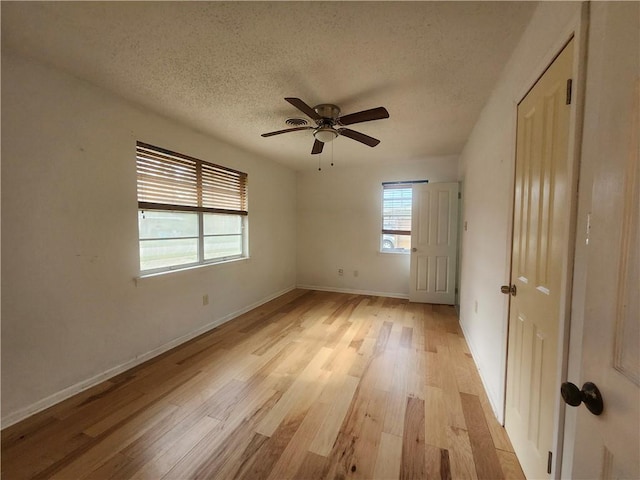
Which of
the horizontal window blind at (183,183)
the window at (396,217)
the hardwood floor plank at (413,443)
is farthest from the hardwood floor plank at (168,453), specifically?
the window at (396,217)

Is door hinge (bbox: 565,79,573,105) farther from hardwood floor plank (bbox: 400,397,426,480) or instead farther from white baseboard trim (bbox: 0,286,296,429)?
white baseboard trim (bbox: 0,286,296,429)

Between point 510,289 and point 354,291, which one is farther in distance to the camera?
point 354,291

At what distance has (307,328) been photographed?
3.21 meters

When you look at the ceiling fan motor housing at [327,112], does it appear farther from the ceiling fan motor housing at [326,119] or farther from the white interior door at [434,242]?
the white interior door at [434,242]

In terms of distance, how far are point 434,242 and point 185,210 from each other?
11.7 ft

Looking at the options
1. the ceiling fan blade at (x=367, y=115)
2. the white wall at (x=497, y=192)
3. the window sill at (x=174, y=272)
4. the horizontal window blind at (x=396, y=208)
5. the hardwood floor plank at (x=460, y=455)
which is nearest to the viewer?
the white wall at (x=497, y=192)

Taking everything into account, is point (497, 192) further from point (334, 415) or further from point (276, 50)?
point (334, 415)

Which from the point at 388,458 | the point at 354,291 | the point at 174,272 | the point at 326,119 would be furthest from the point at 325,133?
the point at 354,291

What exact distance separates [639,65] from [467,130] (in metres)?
2.86

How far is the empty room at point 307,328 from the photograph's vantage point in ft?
2.72

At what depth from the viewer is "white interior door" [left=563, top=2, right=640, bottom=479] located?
1.56ft

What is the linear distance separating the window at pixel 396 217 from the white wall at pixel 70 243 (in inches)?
127

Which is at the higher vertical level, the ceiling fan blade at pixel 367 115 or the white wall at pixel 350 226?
the ceiling fan blade at pixel 367 115

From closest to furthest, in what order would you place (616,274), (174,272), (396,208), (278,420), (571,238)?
1. (616,274)
2. (571,238)
3. (278,420)
4. (174,272)
5. (396,208)
